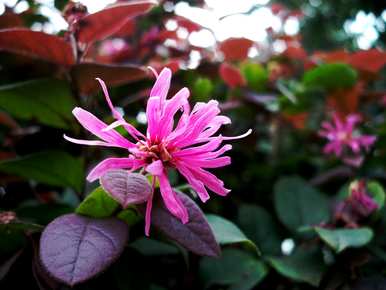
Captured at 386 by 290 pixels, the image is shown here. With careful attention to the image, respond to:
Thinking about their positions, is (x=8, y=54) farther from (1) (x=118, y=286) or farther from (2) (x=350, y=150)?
(2) (x=350, y=150)

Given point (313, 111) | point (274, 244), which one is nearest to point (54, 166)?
point (274, 244)

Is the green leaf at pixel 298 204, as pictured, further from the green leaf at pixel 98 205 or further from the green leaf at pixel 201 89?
the green leaf at pixel 98 205

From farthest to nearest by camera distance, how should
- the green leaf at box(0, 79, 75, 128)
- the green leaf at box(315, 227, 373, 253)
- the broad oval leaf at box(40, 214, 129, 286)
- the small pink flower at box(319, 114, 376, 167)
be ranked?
the small pink flower at box(319, 114, 376, 167)
the green leaf at box(0, 79, 75, 128)
the green leaf at box(315, 227, 373, 253)
the broad oval leaf at box(40, 214, 129, 286)

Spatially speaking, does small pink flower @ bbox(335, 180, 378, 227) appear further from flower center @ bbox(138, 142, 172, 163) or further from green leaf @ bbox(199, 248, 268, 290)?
flower center @ bbox(138, 142, 172, 163)

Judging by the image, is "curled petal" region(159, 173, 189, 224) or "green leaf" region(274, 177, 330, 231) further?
"green leaf" region(274, 177, 330, 231)

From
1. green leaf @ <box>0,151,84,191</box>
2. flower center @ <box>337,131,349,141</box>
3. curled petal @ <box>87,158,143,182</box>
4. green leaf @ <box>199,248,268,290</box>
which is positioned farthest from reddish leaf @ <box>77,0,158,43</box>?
flower center @ <box>337,131,349,141</box>

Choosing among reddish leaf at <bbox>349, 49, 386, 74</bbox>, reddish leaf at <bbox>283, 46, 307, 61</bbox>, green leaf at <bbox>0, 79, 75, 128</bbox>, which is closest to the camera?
green leaf at <bbox>0, 79, 75, 128</bbox>

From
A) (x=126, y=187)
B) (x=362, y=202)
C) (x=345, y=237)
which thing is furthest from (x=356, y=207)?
(x=126, y=187)
